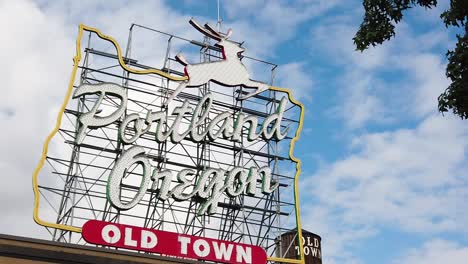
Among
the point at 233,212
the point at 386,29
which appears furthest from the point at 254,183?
the point at 386,29

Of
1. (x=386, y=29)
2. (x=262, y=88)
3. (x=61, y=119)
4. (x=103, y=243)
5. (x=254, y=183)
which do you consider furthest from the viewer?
(x=262, y=88)

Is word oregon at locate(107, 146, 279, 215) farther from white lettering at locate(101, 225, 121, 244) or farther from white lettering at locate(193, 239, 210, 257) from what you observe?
white lettering at locate(193, 239, 210, 257)

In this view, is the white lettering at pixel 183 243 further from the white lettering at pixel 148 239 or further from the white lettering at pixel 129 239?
the white lettering at pixel 129 239

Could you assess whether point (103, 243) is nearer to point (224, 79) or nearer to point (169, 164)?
point (169, 164)

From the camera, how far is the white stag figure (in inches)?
1024

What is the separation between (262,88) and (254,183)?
220 inches

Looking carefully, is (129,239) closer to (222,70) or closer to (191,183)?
(191,183)

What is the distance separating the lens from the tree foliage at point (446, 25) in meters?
12.3

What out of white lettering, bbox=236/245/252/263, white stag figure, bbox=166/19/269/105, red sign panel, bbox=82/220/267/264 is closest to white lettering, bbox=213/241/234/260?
red sign panel, bbox=82/220/267/264

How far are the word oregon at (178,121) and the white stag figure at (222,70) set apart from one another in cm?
98

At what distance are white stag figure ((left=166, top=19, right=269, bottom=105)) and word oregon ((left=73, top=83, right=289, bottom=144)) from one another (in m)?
0.98

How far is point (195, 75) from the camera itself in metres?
26.1

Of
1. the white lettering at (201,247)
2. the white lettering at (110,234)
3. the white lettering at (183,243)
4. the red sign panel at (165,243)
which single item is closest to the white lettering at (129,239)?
the red sign panel at (165,243)

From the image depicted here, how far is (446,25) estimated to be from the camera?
12883 millimetres
